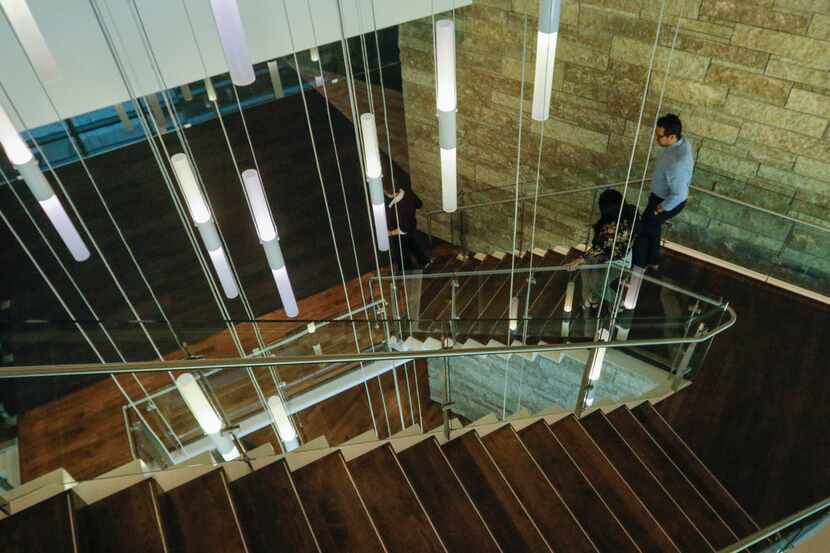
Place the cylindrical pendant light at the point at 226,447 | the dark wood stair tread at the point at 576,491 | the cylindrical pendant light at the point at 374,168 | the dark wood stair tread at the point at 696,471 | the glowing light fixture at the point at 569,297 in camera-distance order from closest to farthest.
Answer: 1. the cylindrical pendant light at the point at 374,168
2. the cylindrical pendant light at the point at 226,447
3. the dark wood stair tread at the point at 576,491
4. the dark wood stair tread at the point at 696,471
5. the glowing light fixture at the point at 569,297

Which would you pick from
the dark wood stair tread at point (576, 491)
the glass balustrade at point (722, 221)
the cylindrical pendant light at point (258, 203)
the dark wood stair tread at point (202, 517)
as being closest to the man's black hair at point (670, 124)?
the glass balustrade at point (722, 221)

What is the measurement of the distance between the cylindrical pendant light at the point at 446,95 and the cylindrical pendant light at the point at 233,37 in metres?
0.71

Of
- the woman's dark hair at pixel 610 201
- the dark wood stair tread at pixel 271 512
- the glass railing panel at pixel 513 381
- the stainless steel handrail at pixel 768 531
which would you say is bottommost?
the glass railing panel at pixel 513 381

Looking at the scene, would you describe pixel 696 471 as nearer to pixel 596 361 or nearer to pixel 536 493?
pixel 596 361

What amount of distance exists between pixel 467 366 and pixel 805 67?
3.42 m

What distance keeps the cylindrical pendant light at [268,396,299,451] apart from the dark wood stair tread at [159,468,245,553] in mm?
808

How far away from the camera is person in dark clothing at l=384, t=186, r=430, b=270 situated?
538 cm

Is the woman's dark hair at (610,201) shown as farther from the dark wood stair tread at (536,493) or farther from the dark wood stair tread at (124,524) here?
the dark wood stair tread at (124,524)

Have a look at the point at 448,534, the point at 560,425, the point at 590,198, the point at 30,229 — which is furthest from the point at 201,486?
the point at 30,229

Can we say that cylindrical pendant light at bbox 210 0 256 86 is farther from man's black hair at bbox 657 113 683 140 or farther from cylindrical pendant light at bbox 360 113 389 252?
man's black hair at bbox 657 113 683 140

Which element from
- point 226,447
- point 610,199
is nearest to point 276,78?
point 610,199

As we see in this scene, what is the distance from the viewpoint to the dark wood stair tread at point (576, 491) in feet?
10.8

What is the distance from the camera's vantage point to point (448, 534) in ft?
10.2

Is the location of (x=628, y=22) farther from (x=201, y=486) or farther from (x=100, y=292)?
(x=100, y=292)
